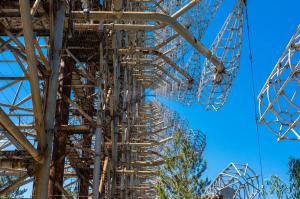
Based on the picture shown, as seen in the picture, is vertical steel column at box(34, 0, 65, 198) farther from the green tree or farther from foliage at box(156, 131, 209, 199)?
the green tree

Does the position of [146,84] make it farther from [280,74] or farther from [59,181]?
[59,181]

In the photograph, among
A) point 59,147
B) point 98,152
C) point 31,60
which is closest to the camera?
point 31,60

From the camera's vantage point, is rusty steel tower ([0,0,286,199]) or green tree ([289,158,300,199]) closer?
rusty steel tower ([0,0,286,199])

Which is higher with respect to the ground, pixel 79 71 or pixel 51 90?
pixel 79 71

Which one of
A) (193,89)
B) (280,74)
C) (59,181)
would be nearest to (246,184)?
(280,74)

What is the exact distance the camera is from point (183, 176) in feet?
58.8

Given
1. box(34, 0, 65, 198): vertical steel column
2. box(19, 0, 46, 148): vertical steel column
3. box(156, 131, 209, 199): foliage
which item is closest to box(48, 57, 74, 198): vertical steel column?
box(156, 131, 209, 199): foliage

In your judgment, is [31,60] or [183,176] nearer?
[31,60]

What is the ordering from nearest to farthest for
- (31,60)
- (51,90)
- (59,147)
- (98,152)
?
(31,60) → (51,90) → (98,152) → (59,147)

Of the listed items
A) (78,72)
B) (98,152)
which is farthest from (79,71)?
(98,152)

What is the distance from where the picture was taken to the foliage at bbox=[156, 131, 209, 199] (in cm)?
1769

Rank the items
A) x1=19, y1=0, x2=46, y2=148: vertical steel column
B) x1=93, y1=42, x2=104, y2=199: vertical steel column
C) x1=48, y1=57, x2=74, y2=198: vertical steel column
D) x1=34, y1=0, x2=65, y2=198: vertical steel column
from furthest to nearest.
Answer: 1. x1=48, y1=57, x2=74, y2=198: vertical steel column
2. x1=93, y1=42, x2=104, y2=199: vertical steel column
3. x1=34, y1=0, x2=65, y2=198: vertical steel column
4. x1=19, y1=0, x2=46, y2=148: vertical steel column

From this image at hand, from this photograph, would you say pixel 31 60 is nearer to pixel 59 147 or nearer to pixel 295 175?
pixel 59 147

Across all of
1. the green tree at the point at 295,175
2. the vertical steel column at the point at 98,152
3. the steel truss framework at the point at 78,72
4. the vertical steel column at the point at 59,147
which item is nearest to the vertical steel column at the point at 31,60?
the steel truss framework at the point at 78,72
